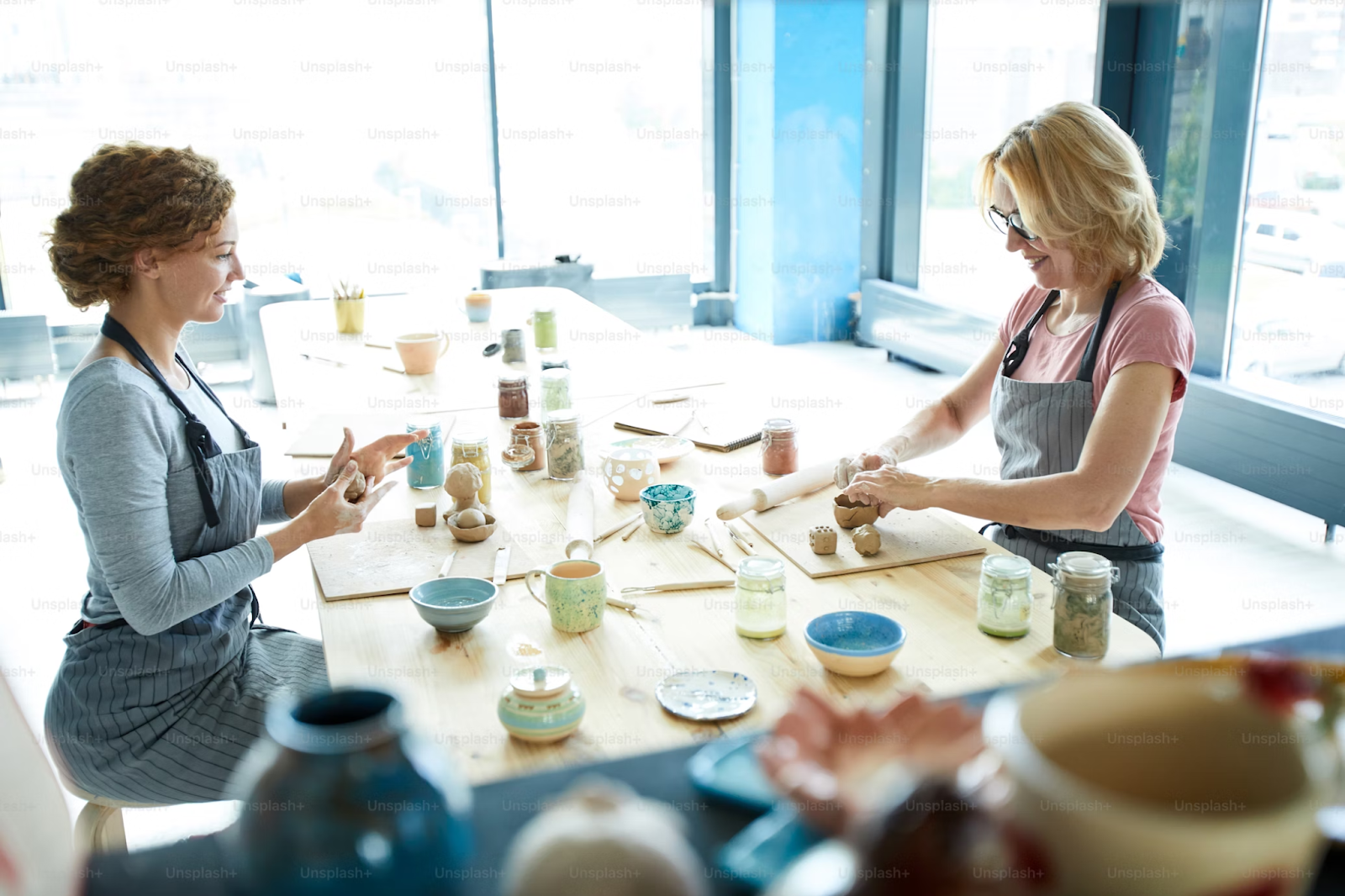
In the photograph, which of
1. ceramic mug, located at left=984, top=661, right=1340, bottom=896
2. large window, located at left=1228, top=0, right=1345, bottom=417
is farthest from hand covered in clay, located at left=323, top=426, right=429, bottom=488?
large window, located at left=1228, top=0, right=1345, bottom=417

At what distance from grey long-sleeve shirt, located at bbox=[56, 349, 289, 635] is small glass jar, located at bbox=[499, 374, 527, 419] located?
3.26ft

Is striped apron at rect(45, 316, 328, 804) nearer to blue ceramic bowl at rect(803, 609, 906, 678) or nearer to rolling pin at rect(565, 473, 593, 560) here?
rolling pin at rect(565, 473, 593, 560)

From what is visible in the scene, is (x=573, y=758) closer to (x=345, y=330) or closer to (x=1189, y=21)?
(x=345, y=330)

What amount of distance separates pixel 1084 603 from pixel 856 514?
0.52m

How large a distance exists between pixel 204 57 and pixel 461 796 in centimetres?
646

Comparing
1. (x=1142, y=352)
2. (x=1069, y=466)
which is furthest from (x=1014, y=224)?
(x=1069, y=466)

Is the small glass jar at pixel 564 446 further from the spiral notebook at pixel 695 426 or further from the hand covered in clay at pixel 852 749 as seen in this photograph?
the hand covered in clay at pixel 852 749

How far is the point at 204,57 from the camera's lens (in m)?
6.07

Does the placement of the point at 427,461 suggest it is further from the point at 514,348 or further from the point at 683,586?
the point at 514,348

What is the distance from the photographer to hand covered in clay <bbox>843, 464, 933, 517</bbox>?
1.90 metres

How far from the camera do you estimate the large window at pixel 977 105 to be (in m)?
5.28

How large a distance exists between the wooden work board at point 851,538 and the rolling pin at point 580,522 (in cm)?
29

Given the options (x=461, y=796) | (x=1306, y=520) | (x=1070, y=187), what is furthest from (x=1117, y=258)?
(x=1306, y=520)

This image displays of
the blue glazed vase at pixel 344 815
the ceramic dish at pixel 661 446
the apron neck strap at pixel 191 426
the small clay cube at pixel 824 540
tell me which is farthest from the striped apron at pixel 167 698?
the blue glazed vase at pixel 344 815
